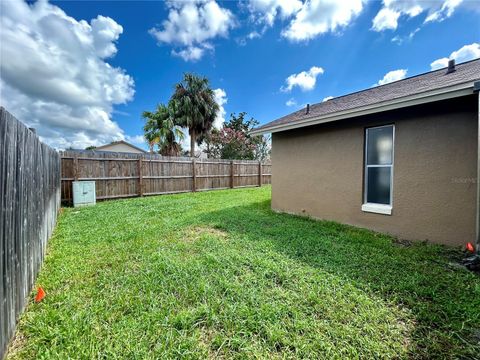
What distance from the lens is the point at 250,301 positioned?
214 cm

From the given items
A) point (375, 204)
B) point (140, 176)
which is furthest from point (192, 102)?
point (375, 204)

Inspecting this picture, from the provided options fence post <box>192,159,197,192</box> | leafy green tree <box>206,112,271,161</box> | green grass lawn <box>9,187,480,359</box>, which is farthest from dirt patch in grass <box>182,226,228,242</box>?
leafy green tree <box>206,112,271,161</box>

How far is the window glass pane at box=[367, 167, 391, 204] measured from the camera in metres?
4.52

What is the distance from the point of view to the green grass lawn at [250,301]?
1619mm

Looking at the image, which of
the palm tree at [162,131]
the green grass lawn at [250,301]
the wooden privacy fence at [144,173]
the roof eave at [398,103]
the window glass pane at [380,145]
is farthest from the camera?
the palm tree at [162,131]

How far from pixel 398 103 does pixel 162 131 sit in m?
15.5

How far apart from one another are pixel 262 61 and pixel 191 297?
1201 cm

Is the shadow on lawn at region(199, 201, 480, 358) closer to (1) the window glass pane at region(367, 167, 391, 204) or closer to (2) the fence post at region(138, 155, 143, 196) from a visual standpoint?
(1) the window glass pane at region(367, 167, 391, 204)

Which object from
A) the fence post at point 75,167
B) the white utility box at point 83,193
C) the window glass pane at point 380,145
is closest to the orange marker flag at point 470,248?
the window glass pane at point 380,145

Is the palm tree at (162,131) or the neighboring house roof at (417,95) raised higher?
the palm tree at (162,131)

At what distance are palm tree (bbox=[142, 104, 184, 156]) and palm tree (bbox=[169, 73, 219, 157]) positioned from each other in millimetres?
678

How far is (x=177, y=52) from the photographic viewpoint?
36.2 feet

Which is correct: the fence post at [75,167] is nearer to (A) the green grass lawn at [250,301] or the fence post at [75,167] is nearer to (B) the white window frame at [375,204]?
(A) the green grass lawn at [250,301]

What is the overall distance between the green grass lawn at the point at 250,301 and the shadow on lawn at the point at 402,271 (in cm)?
1
